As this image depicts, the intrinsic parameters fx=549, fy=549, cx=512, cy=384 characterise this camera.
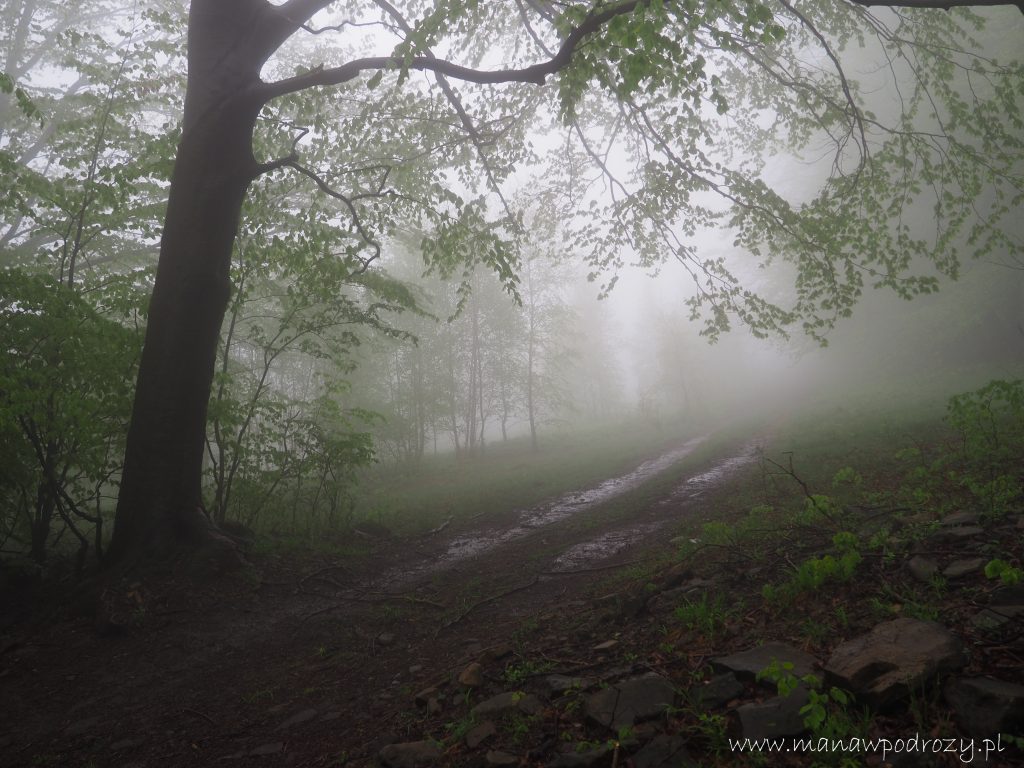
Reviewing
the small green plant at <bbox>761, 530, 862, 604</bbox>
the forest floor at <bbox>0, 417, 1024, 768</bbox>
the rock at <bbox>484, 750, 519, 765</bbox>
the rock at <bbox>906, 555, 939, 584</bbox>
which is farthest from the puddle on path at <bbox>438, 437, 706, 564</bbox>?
the rock at <bbox>906, 555, 939, 584</bbox>

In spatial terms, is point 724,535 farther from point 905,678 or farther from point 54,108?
point 54,108

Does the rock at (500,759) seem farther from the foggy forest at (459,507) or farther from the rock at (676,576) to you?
the rock at (676,576)

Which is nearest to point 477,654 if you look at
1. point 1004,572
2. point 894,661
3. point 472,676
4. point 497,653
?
point 497,653

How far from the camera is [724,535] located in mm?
4746

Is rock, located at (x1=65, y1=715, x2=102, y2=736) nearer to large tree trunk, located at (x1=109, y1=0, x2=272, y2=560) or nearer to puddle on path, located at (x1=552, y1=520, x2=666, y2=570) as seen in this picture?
large tree trunk, located at (x1=109, y1=0, x2=272, y2=560)

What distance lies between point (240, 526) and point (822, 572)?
22.3 ft

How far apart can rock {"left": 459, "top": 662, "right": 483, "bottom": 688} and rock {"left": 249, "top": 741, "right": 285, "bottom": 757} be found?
1086 millimetres

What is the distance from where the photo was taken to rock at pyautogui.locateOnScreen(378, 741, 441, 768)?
8.63ft

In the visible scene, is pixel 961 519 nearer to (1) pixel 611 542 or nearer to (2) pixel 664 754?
(2) pixel 664 754

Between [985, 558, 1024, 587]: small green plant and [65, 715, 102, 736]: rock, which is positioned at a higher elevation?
[985, 558, 1024, 587]: small green plant

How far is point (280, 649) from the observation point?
4738 millimetres

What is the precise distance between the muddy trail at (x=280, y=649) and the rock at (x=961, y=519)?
2378 mm

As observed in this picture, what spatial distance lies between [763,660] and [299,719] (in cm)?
283

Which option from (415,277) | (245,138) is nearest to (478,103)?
(245,138)
